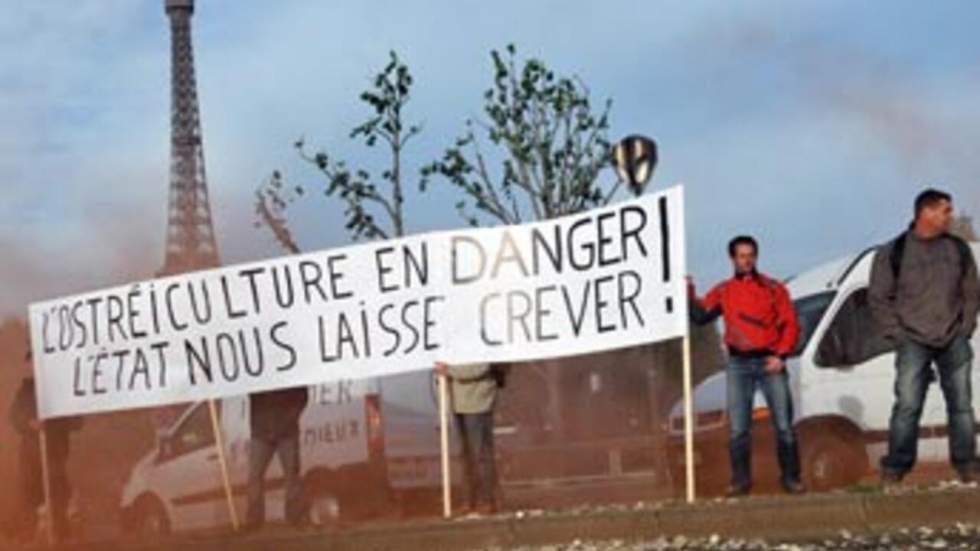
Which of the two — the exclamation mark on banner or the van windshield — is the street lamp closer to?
the van windshield

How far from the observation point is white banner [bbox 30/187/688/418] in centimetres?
1383

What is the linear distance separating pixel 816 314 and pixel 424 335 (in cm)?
422

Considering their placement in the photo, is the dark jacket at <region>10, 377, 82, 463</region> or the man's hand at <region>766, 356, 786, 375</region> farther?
the dark jacket at <region>10, 377, 82, 463</region>

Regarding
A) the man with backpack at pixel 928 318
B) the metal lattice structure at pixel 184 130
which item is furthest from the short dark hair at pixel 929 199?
the metal lattice structure at pixel 184 130

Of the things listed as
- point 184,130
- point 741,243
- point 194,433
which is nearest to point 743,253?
point 741,243

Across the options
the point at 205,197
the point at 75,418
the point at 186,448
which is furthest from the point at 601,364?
the point at 205,197

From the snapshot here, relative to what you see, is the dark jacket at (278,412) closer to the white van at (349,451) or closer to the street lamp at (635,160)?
the white van at (349,451)

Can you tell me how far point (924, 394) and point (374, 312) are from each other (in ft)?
13.3

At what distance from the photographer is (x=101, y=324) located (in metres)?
16.6

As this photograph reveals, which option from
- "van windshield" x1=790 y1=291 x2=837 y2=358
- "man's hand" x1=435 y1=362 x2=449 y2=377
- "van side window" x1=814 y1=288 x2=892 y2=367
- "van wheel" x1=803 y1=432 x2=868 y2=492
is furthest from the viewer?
"van windshield" x1=790 y1=291 x2=837 y2=358

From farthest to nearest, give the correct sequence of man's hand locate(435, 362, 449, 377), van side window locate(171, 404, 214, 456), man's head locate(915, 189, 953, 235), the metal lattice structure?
the metal lattice structure, van side window locate(171, 404, 214, 456), man's hand locate(435, 362, 449, 377), man's head locate(915, 189, 953, 235)

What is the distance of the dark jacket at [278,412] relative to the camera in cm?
1557

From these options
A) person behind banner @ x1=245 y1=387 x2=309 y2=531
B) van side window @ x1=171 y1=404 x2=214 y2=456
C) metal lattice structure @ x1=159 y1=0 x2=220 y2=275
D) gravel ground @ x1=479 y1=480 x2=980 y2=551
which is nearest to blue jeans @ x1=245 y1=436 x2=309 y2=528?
person behind banner @ x1=245 y1=387 x2=309 y2=531

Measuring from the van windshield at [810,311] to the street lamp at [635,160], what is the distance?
187 centimetres
